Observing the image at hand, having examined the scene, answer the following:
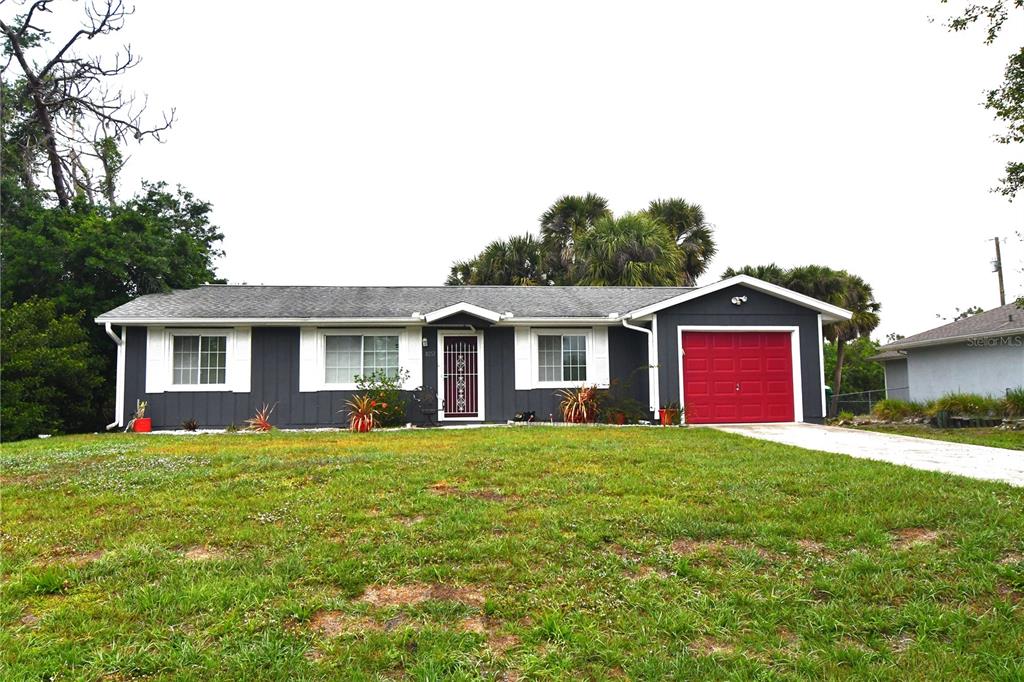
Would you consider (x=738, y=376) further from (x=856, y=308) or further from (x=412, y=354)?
(x=856, y=308)

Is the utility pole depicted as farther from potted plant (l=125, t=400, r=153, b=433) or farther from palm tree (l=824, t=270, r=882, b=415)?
potted plant (l=125, t=400, r=153, b=433)

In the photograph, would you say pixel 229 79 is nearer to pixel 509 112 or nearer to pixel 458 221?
pixel 509 112

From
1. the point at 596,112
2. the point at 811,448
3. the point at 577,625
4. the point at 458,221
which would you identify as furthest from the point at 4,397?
the point at 458,221

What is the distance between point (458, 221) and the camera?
28375 mm

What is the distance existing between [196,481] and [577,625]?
445 cm

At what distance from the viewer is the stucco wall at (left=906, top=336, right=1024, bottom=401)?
1614cm

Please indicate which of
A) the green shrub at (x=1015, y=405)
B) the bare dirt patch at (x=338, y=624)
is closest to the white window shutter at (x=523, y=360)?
the bare dirt patch at (x=338, y=624)

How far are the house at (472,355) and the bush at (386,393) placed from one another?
9.2 inches

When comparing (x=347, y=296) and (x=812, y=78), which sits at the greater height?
(x=812, y=78)

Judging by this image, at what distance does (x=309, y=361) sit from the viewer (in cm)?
1310

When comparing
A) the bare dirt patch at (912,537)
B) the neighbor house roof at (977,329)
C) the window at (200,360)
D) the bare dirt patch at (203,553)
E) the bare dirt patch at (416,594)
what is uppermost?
the neighbor house roof at (977,329)

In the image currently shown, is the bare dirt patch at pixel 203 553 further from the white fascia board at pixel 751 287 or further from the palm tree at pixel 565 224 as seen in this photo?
the palm tree at pixel 565 224

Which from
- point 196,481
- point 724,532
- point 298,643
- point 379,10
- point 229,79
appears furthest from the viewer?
point 229,79

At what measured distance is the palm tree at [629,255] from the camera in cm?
2166
